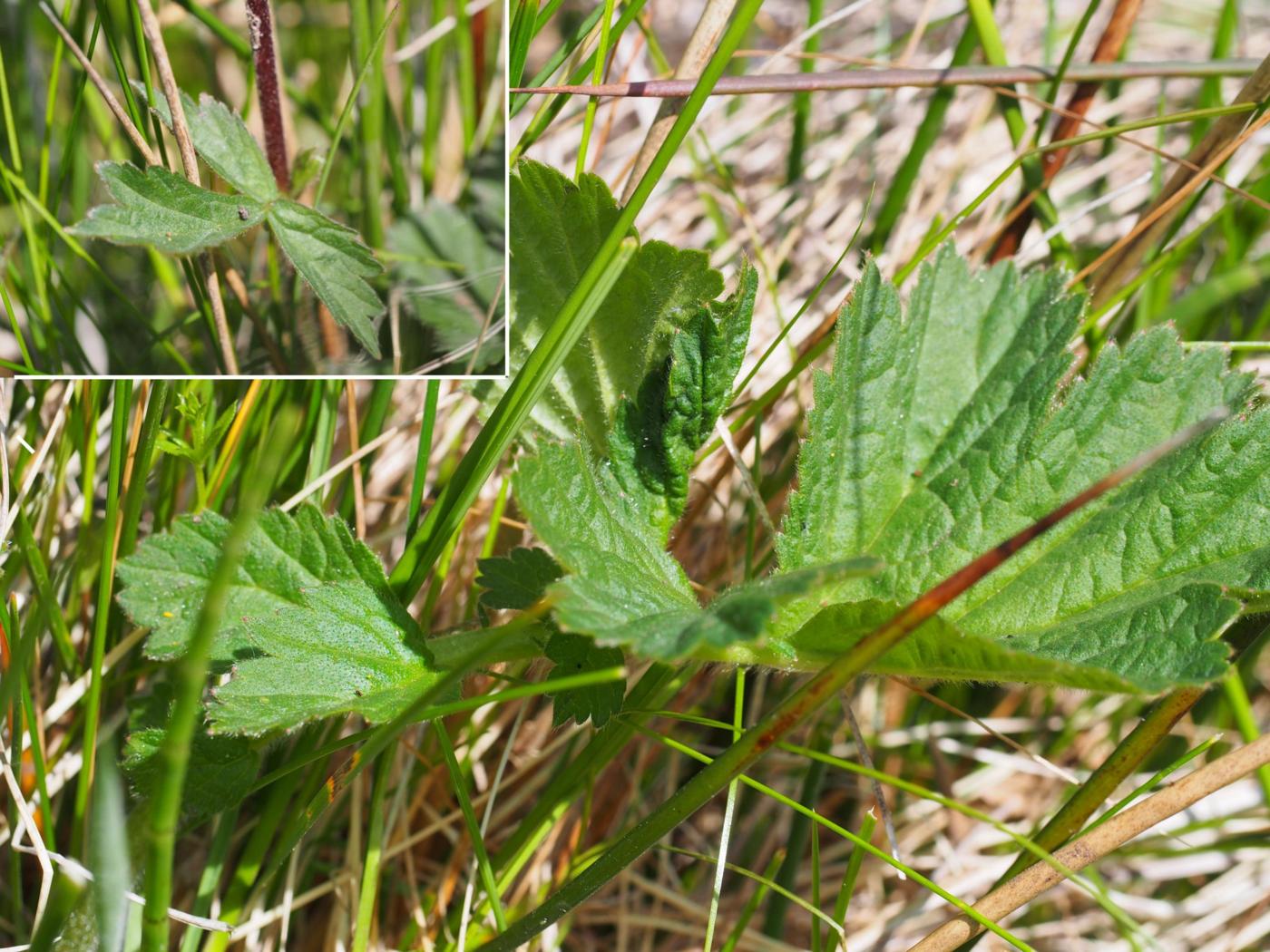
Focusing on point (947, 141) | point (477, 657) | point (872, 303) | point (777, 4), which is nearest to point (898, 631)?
point (477, 657)

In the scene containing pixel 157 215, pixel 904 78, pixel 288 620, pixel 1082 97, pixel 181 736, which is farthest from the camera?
pixel 1082 97

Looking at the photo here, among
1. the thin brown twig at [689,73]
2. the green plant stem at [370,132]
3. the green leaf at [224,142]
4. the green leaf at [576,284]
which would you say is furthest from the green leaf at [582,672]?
the green plant stem at [370,132]

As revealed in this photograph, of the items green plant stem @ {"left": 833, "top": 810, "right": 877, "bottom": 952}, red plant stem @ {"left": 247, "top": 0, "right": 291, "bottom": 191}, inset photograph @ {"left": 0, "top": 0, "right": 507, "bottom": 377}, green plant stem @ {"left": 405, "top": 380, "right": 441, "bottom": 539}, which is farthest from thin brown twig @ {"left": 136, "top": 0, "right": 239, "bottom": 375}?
green plant stem @ {"left": 833, "top": 810, "right": 877, "bottom": 952}

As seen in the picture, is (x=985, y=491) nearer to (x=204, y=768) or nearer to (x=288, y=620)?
(x=288, y=620)

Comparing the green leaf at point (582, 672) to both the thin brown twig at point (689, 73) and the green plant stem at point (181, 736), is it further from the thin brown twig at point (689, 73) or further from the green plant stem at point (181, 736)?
the thin brown twig at point (689, 73)

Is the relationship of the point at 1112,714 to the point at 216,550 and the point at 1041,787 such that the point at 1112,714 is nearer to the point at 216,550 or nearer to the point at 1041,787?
the point at 1041,787

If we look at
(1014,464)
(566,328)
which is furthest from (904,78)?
(566,328)

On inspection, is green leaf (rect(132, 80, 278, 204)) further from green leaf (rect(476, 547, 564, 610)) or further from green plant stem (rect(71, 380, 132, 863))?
green leaf (rect(476, 547, 564, 610))

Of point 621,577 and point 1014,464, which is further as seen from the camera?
point 1014,464
